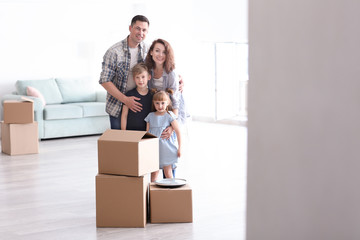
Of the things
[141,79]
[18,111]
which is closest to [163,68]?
[141,79]

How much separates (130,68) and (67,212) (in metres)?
1.09

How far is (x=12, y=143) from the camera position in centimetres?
612

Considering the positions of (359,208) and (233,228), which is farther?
(233,228)

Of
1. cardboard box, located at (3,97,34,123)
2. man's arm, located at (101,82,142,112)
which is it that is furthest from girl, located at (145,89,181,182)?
cardboard box, located at (3,97,34,123)

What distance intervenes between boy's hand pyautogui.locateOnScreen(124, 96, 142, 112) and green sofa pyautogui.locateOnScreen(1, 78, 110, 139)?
377 cm

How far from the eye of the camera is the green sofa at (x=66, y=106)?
7.30 metres

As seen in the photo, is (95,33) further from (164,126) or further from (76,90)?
(164,126)

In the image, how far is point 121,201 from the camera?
3.40 meters

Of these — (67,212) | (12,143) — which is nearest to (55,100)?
(12,143)

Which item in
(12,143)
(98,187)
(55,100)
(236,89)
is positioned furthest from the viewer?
(236,89)

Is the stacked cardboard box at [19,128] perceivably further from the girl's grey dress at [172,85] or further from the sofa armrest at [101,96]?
the girl's grey dress at [172,85]

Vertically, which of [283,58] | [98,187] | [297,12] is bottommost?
[98,187]

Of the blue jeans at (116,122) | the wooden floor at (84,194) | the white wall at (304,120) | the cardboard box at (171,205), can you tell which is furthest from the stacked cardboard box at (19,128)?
the white wall at (304,120)

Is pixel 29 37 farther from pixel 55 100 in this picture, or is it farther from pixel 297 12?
pixel 297 12
